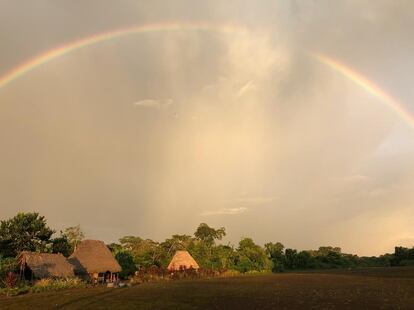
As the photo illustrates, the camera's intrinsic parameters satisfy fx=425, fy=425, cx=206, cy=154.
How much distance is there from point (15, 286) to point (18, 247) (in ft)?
79.9

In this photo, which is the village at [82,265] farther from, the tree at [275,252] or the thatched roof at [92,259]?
the tree at [275,252]

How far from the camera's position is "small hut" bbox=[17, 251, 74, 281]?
44.9 m

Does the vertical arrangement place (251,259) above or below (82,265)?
above

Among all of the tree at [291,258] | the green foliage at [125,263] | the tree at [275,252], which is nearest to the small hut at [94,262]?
the green foliage at [125,263]

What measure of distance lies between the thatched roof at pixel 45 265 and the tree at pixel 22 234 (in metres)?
13.0

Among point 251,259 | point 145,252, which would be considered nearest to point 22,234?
point 145,252

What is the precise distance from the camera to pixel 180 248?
262ft

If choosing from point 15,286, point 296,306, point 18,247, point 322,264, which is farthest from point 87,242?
point 322,264

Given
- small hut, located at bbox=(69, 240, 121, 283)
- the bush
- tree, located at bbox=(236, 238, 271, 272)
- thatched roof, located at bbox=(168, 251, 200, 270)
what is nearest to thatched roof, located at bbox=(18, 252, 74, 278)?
the bush

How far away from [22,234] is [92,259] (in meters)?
11.5

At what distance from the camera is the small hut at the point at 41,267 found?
44897mm

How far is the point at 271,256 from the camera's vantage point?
9362 cm

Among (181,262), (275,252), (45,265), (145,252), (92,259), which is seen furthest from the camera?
(275,252)

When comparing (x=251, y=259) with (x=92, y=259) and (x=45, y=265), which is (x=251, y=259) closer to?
(x=92, y=259)
